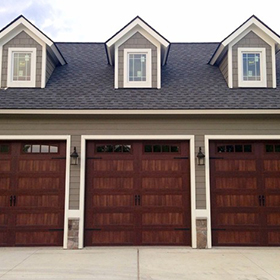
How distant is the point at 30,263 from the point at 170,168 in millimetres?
3534

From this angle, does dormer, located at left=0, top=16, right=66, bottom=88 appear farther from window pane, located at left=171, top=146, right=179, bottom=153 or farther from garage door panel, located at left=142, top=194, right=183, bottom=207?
garage door panel, located at left=142, top=194, right=183, bottom=207

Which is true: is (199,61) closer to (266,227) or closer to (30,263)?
(266,227)

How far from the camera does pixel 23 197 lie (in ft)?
22.1

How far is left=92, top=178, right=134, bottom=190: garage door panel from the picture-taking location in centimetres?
683

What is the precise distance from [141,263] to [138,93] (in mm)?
3976

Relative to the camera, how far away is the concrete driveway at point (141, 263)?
4784 millimetres

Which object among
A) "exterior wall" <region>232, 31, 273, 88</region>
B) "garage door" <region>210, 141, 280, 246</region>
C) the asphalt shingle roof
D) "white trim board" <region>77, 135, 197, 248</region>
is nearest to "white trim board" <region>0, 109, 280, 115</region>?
the asphalt shingle roof

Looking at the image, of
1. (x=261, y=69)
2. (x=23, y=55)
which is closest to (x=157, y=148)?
(x=261, y=69)

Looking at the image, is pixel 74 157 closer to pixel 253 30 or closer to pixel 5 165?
pixel 5 165

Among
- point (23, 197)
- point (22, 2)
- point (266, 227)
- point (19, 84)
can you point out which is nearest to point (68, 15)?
point (22, 2)

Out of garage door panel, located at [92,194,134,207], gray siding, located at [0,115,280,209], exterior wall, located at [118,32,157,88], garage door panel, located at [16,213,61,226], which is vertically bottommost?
garage door panel, located at [16,213,61,226]

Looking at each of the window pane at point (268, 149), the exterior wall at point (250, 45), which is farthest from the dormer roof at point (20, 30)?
the window pane at point (268, 149)

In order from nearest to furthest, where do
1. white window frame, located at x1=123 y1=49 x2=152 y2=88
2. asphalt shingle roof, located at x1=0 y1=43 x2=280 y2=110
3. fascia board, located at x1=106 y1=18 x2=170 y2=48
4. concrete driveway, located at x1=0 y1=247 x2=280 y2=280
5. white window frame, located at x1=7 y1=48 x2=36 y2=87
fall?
concrete driveway, located at x1=0 y1=247 x2=280 y2=280, asphalt shingle roof, located at x1=0 y1=43 x2=280 y2=110, white window frame, located at x1=7 y1=48 x2=36 y2=87, white window frame, located at x1=123 y1=49 x2=152 y2=88, fascia board, located at x1=106 y1=18 x2=170 y2=48

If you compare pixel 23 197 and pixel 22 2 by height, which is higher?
pixel 22 2
